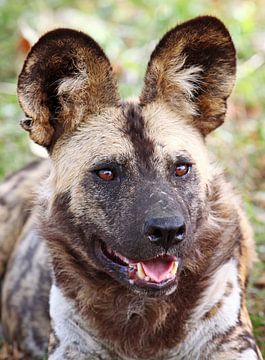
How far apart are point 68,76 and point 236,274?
3.50 ft

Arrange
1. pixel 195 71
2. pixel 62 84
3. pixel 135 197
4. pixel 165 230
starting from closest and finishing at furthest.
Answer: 1. pixel 165 230
2. pixel 135 197
3. pixel 62 84
4. pixel 195 71

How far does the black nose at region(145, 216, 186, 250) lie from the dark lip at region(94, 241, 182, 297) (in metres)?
0.15

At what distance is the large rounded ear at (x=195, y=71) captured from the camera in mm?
3389

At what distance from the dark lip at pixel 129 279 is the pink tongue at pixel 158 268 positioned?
0.11 feet

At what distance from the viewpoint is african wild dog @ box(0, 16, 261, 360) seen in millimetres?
3240

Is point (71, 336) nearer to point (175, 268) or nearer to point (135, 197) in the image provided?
point (175, 268)

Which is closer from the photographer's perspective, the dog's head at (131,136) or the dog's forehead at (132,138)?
the dog's head at (131,136)

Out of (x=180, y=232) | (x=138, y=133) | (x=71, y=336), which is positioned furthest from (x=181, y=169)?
(x=71, y=336)

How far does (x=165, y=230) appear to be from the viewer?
2990mm

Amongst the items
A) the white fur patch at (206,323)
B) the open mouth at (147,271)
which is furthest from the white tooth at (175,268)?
the white fur patch at (206,323)

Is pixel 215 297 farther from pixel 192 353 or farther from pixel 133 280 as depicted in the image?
pixel 133 280

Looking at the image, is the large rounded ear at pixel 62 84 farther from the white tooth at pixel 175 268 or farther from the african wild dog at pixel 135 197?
the white tooth at pixel 175 268

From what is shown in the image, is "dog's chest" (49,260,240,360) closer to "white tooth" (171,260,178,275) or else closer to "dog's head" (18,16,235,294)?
"dog's head" (18,16,235,294)

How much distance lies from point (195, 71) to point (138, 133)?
40 centimetres
